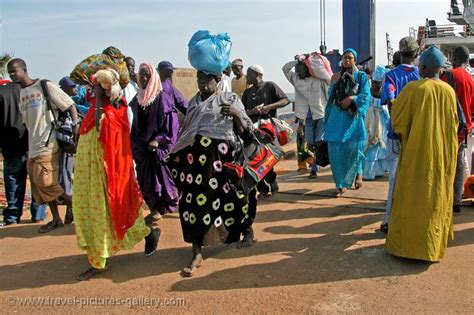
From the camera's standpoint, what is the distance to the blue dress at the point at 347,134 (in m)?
5.85

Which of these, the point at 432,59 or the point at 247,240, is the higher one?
the point at 432,59

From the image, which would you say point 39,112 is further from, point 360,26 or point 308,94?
point 360,26

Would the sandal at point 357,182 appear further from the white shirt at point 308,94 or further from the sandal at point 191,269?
the sandal at point 191,269

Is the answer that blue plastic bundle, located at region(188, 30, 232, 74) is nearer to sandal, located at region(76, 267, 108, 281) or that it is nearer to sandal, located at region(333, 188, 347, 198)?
sandal, located at region(76, 267, 108, 281)

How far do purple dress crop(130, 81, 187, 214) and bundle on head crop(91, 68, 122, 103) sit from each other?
964mm

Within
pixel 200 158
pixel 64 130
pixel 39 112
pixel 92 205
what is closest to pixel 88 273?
pixel 92 205

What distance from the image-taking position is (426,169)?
373 centimetres

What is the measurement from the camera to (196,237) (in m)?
4.09

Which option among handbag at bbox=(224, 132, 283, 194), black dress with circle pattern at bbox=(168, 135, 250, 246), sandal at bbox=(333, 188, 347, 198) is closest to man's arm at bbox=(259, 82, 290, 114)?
sandal at bbox=(333, 188, 347, 198)

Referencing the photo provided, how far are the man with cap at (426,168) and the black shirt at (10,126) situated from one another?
468 cm

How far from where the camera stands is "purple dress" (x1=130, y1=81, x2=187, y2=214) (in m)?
5.07

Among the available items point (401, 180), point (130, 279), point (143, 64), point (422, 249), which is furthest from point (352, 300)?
point (143, 64)

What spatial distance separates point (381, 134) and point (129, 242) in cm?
458

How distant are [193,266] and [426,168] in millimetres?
2067
